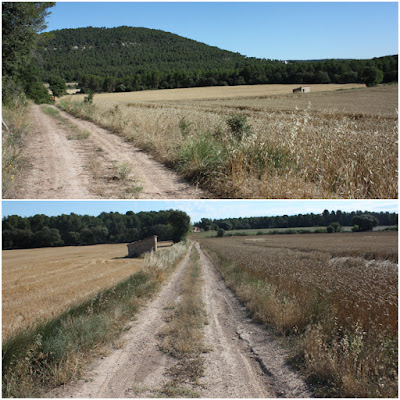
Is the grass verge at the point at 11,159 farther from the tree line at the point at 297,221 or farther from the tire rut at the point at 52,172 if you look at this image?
the tree line at the point at 297,221

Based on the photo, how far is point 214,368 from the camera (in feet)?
16.0

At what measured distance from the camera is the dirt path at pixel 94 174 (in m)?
7.59

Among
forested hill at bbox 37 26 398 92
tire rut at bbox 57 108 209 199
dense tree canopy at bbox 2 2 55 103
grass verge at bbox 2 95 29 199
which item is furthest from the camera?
forested hill at bbox 37 26 398 92

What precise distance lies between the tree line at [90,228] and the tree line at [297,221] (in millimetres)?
15125

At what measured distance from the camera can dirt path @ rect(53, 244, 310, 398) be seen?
4203mm

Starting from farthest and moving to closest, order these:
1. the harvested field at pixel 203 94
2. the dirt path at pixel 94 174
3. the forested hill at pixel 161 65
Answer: the forested hill at pixel 161 65
the harvested field at pixel 203 94
the dirt path at pixel 94 174

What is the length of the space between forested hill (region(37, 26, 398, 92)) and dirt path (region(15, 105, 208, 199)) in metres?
16.0

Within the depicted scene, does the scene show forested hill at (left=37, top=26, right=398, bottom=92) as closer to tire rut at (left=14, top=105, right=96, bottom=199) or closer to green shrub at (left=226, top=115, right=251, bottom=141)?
tire rut at (left=14, top=105, right=96, bottom=199)

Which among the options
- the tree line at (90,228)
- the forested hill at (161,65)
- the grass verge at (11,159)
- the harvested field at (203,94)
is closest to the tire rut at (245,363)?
the grass verge at (11,159)

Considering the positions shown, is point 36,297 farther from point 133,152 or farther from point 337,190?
point 337,190

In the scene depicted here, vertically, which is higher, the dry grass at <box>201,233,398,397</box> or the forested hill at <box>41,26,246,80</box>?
the forested hill at <box>41,26,246,80</box>

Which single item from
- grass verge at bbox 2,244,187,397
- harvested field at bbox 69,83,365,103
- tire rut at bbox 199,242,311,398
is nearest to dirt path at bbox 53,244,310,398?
tire rut at bbox 199,242,311,398

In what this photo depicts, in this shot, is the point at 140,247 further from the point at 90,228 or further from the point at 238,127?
the point at 238,127

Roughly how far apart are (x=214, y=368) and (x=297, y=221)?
4828cm
